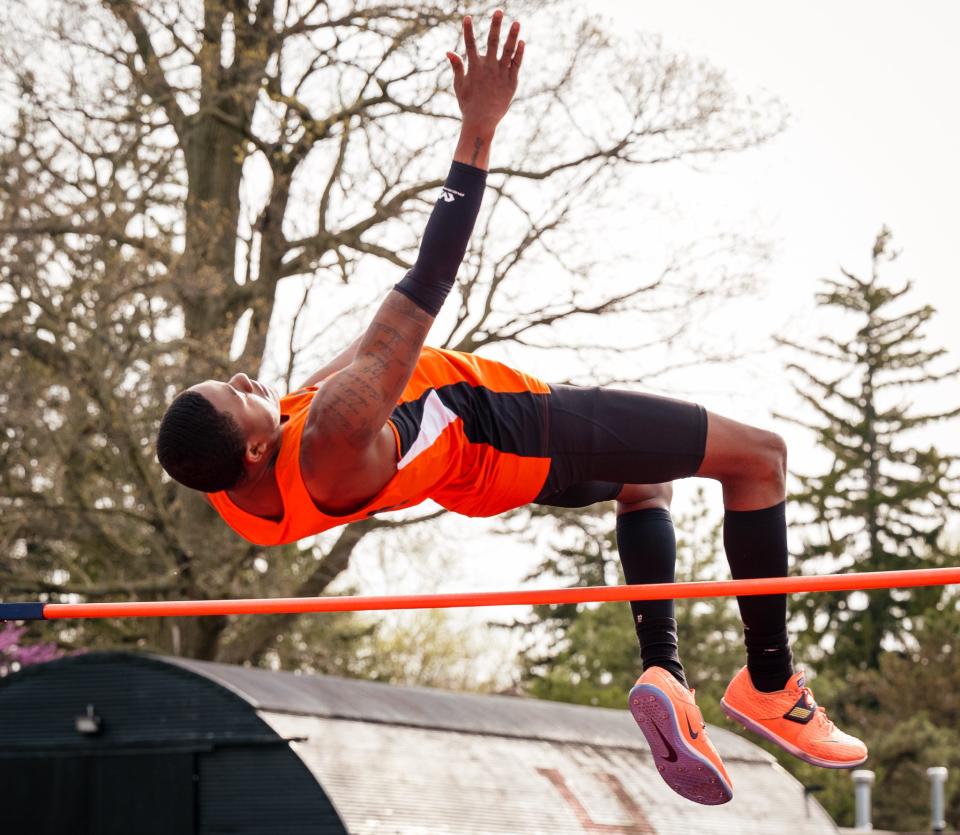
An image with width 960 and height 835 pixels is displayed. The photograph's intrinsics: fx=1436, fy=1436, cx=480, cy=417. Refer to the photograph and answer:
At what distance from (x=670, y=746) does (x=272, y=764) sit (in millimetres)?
6499

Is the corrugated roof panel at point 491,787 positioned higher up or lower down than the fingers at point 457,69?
lower down

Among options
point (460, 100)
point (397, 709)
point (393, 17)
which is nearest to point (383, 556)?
point (397, 709)

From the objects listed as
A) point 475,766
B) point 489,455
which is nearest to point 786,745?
point 489,455

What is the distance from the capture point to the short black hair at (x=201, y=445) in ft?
12.1

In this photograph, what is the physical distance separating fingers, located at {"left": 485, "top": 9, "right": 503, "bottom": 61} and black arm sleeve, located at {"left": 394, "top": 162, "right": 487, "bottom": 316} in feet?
0.91

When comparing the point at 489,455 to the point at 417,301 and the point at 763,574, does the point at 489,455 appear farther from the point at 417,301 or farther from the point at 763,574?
the point at 763,574

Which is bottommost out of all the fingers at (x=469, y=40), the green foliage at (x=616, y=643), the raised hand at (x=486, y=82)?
the green foliage at (x=616, y=643)

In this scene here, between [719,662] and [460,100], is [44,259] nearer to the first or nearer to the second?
[460,100]

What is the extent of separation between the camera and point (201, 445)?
3.71 m

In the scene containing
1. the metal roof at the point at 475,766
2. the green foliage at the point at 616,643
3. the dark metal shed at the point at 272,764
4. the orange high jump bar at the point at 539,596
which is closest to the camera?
the orange high jump bar at the point at 539,596

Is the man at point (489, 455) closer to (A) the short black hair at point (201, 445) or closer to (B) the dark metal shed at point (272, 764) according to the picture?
(A) the short black hair at point (201, 445)

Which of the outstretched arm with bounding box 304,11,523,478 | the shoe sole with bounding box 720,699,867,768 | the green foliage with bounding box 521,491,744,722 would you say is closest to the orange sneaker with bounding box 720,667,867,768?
the shoe sole with bounding box 720,699,867,768

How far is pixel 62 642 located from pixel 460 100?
15563mm

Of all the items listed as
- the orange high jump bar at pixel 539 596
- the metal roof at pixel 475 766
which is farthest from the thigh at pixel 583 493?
the metal roof at pixel 475 766
